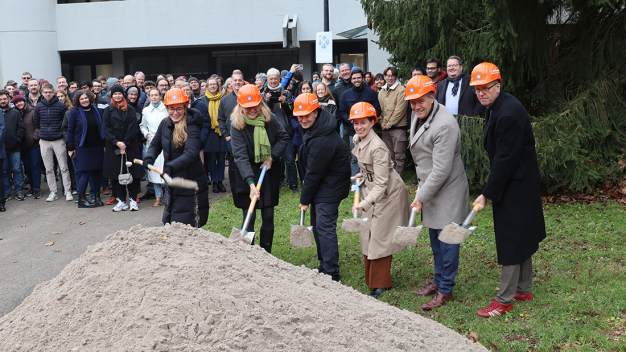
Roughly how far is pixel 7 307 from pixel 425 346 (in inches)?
180

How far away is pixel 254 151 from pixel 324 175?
90cm

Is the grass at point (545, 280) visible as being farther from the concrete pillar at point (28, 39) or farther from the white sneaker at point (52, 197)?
the concrete pillar at point (28, 39)

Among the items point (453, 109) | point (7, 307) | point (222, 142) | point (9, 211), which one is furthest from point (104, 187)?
point (453, 109)

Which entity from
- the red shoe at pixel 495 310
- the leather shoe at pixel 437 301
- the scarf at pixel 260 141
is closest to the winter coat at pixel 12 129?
the scarf at pixel 260 141

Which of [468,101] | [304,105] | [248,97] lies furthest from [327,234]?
[468,101]

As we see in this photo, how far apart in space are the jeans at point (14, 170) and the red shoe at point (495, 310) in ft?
33.1

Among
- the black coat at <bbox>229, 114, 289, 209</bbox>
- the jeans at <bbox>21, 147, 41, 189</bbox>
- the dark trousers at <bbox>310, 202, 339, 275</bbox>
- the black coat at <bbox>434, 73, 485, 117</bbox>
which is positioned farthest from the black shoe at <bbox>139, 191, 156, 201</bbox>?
the black coat at <bbox>434, 73, 485, 117</bbox>

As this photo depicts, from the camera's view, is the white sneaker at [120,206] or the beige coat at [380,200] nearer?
the beige coat at [380,200]

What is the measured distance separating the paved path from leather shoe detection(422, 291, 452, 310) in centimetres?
432

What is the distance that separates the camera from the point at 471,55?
841 centimetres

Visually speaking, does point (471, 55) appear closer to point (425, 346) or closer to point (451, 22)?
point (451, 22)

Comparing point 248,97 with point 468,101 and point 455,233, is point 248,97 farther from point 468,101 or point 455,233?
point 468,101

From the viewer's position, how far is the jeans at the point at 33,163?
1180 centimetres

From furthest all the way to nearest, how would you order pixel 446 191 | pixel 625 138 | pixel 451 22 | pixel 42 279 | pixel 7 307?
pixel 451 22
pixel 625 138
pixel 42 279
pixel 7 307
pixel 446 191
